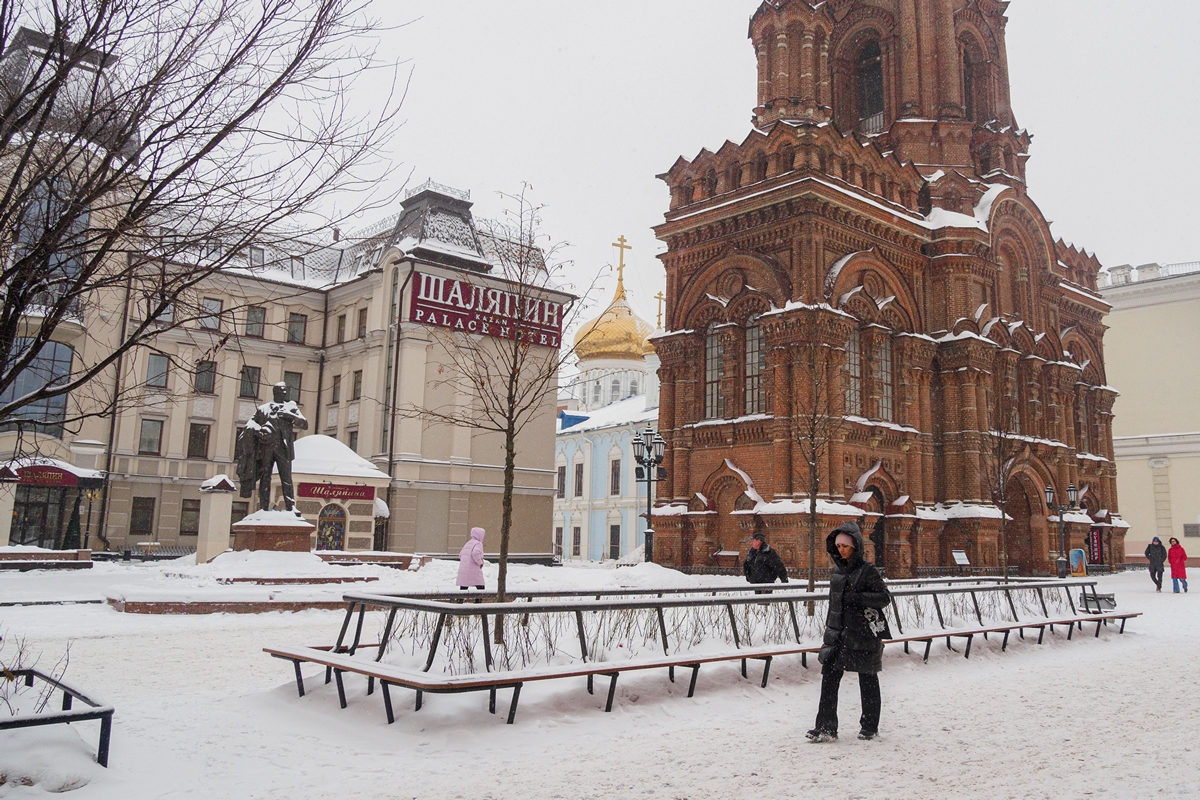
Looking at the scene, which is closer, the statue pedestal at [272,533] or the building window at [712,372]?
the statue pedestal at [272,533]

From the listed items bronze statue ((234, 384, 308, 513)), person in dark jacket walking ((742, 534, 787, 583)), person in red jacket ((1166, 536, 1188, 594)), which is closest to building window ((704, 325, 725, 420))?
bronze statue ((234, 384, 308, 513))

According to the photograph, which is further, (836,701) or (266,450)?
(266,450)

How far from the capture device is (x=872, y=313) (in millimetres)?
27734

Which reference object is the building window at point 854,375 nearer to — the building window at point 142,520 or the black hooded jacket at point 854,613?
the black hooded jacket at point 854,613

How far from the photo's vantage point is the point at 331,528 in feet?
89.3

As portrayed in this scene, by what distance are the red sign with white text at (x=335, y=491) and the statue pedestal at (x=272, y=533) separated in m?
5.85

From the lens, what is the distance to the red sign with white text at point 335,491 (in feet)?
87.7

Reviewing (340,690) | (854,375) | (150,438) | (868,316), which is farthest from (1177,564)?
(150,438)

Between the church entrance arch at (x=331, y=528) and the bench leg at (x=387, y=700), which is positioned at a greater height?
the church entrance arch at (x=331, y=528)

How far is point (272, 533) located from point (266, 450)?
2484mm

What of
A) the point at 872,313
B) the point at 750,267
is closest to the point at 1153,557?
the point at 872,313

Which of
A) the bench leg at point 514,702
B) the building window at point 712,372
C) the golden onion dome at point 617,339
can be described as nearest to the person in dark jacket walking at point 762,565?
the bench leg at point 514,702

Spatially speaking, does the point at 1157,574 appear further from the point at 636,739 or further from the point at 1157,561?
the point at 636,739

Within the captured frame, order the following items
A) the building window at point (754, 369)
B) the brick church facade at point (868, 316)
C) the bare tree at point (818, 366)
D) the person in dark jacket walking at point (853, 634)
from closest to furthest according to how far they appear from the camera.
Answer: the person in dark jacket walking at point (853, 634)
the bare tree at point (818, 366)
the brick church facade at point (868, 316)
the building window at point (754, 369)
